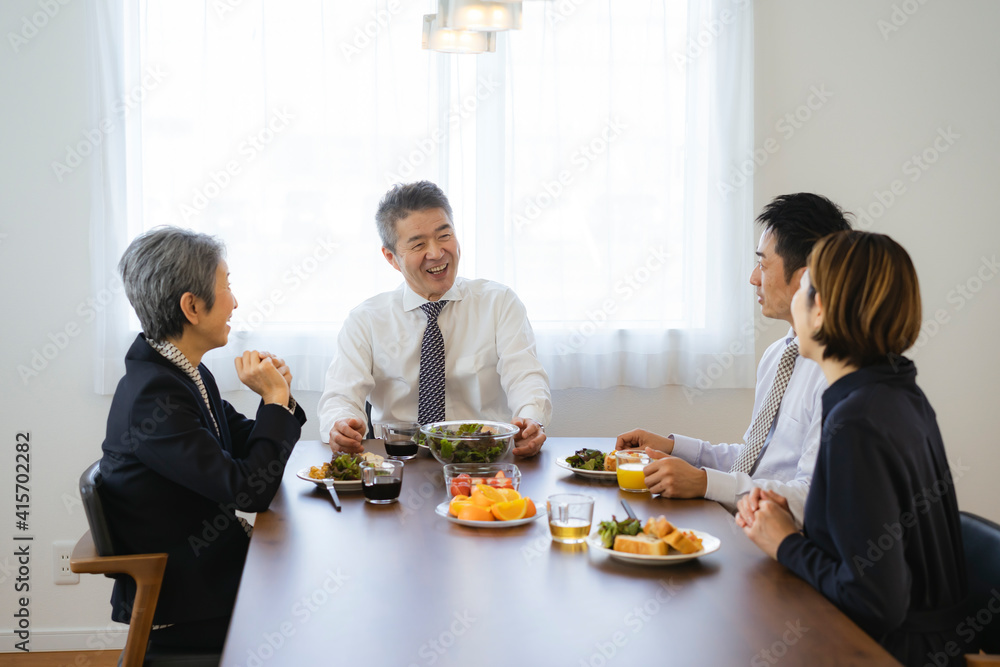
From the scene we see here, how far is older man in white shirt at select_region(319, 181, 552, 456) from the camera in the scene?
2766 millimetres

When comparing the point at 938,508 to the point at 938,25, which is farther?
the point at 938,25

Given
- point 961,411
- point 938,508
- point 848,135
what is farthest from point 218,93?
point 961,411

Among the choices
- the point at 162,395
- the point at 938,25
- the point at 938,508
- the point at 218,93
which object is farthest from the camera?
the point at 938,25

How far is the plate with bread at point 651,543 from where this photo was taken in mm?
1363

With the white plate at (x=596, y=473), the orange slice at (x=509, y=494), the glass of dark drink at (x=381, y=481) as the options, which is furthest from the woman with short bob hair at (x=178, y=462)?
the white plate at (x=596, y=473)

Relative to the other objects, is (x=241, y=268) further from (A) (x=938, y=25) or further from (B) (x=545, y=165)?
(A) (x=938, y=25)

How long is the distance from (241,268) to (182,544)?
157cm

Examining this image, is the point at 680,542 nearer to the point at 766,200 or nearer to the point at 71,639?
the point at 766,200

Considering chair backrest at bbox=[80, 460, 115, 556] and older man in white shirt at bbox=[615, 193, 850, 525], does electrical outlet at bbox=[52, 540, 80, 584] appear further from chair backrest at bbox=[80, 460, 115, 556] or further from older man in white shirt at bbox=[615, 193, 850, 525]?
older man in white shirt at bbox=[615, 193, 850, 525]

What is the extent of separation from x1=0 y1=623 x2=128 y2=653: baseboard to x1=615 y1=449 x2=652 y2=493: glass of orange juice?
2.27 metres

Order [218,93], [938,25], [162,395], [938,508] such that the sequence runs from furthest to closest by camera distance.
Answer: [938,25], [218,93], [162,395], [938,508]

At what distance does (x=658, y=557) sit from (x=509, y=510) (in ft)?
1.13

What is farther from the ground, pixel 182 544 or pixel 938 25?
pixel 938 25

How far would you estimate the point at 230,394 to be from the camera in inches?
130
